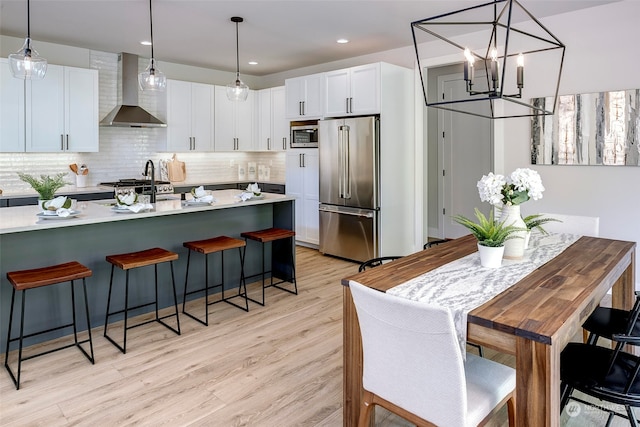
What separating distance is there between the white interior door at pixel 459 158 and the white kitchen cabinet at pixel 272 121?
96.1 inches

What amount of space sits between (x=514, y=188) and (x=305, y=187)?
390cm

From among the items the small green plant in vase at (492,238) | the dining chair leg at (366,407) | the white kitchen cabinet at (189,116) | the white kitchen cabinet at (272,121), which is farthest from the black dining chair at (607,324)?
the white kitchen cabinet at (189,116)

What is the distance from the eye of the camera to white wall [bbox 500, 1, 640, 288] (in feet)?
12.5

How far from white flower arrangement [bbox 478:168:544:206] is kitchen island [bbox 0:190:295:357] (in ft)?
7.18

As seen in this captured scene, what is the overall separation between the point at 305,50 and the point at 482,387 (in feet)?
16.0

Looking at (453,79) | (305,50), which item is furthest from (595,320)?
(453,79)

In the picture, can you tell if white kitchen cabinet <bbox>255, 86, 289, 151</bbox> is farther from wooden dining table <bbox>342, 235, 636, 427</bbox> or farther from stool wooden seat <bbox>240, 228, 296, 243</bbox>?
wooden dining table <bbox>342, 235, 636, 427</bbox>

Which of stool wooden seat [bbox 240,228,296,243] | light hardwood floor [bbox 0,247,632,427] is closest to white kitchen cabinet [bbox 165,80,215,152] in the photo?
stool wooden seat [bbox 240,228,296,243]

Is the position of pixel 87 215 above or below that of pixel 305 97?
below

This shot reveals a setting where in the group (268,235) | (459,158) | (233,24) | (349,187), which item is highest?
(233,24)

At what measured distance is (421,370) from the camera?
1436 mm

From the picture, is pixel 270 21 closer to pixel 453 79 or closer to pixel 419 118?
pixel 419 118

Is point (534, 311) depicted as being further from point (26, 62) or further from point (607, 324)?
Answer: point (26, 62)

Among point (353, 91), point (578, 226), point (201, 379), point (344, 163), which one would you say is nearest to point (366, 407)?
point (201, 379)
